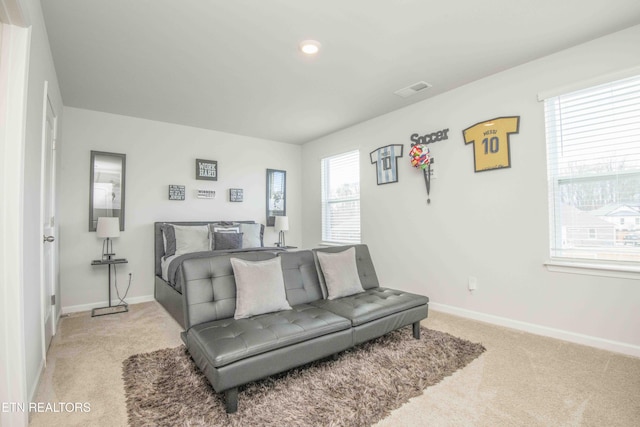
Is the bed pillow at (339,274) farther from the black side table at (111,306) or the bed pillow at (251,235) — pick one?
the black side table at (111,306)

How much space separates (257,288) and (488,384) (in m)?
1.74

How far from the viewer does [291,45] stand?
261cm

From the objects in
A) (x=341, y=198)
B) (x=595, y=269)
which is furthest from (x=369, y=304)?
(x=341, y=198)

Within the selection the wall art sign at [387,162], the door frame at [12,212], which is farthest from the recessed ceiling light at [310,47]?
the wall art sign at [387,162]

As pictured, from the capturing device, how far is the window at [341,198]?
490 cm

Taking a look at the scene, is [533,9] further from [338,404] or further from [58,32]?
[58,32]

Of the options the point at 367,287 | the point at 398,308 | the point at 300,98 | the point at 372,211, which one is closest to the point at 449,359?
the point at 398,308

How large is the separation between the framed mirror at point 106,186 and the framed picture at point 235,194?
152cm

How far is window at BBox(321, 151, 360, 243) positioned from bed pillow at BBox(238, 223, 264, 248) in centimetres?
120

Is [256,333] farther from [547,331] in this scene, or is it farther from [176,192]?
[176,192]

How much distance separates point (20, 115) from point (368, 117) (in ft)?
12.4

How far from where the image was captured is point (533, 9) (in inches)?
86.4

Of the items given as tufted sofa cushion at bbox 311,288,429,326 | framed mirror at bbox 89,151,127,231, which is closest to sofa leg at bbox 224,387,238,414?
tufted sofa cushion at bbox 311,288,429,326

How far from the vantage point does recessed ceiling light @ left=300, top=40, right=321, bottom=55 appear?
256 cm
